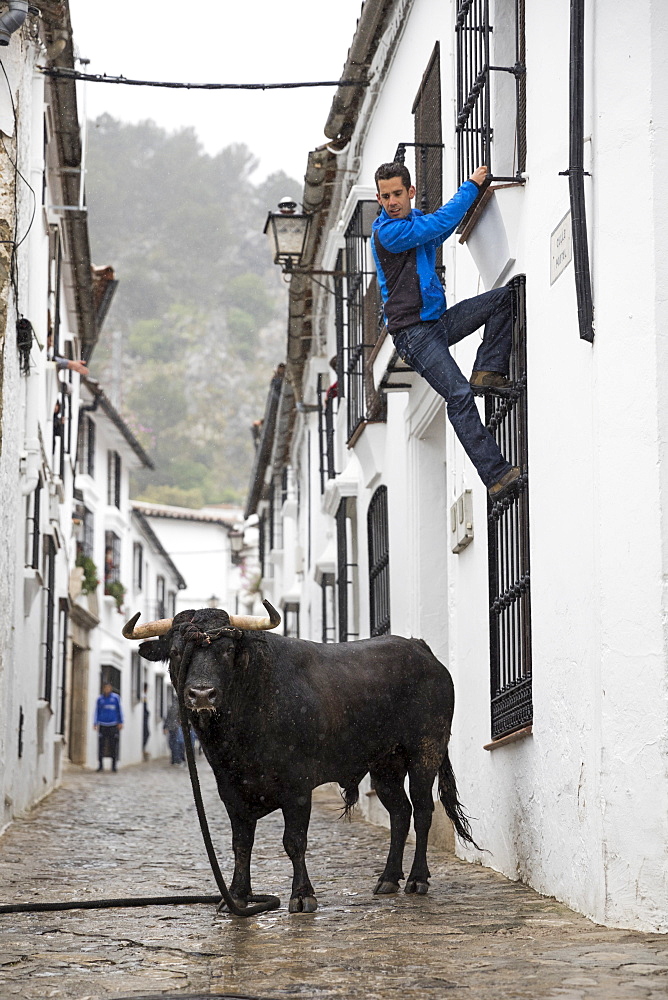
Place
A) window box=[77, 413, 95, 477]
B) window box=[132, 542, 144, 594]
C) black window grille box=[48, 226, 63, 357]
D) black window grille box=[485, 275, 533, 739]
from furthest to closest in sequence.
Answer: window box=[132, 542, 144, 594], window box=[77, 413, 95, 477], black window grille box=[48, 226, 63, 357], black window grille box=[485, 275, 533, 739]

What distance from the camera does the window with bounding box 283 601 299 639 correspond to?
27.6 m

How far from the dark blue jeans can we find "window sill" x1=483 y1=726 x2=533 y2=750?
1.21 m

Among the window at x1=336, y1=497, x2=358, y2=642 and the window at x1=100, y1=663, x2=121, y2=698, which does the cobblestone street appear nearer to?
the window at x1=336, y1=497, x2=358, y2=642

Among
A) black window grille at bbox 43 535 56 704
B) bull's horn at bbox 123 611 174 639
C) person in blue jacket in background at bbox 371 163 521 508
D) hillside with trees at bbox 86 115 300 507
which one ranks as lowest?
bull's horn at bbox 123 611 174 639

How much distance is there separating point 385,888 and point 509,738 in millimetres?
978

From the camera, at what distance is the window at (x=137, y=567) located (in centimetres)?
4016

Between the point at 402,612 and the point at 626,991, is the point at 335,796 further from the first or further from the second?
the point at 626,991

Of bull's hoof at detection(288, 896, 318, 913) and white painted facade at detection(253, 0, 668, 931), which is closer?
white painted facade at detection(253, 0, 668, 931)

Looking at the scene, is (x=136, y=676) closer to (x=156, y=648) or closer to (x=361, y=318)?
(x=361, y=318)

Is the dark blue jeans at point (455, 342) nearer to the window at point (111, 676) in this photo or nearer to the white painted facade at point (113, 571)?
the white painted facade at point (113, 571)

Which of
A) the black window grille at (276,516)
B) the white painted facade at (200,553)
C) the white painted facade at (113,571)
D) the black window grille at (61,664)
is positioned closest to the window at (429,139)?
the black window grille at (61,664)

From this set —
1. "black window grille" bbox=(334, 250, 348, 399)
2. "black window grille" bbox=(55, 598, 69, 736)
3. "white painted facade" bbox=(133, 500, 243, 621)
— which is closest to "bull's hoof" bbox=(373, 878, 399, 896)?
"black window grille" bbox=(334, 250, 348, 399)

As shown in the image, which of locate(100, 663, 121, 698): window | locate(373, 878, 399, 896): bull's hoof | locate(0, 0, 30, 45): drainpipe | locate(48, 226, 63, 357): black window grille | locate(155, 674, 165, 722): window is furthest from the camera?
locate(155, 674, 165, 722): window

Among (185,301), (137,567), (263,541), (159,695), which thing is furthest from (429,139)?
(185,301)
